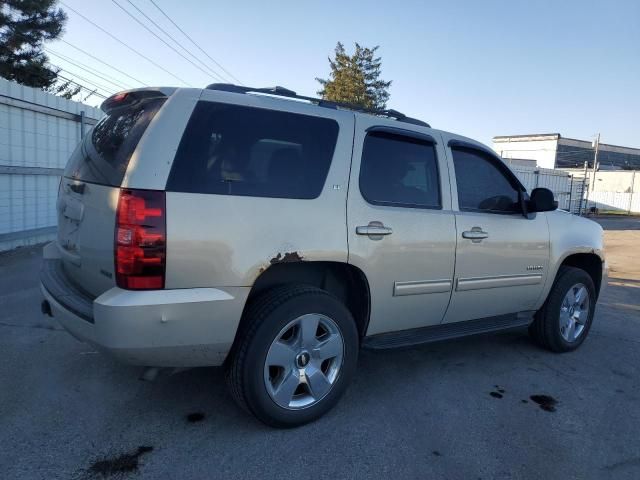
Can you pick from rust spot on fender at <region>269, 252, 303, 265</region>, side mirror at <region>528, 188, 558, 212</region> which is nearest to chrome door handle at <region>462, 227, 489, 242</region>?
side mirror at <region>528, 188, 558, 212</region>

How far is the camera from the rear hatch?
2576 millimetres

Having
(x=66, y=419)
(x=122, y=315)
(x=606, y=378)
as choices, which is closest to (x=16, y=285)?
(x=66, y=419)

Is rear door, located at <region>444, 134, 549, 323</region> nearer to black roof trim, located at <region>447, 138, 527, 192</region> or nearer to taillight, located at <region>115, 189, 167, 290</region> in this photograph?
black roof trim, located at <region>447, 138, 527, 192</region>

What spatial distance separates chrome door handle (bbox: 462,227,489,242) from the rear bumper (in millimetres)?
1826

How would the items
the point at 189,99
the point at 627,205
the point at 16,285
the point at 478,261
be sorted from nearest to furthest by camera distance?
the point at 189,99, the point at 478,261, the point at 16,285, the point at 627,205

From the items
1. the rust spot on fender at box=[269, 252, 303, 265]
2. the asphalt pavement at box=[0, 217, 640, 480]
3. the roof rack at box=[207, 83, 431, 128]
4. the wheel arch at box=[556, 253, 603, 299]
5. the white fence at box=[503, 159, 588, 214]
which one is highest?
the white fence at box=[503, 159, 588, 214]

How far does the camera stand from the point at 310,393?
3.02 meters

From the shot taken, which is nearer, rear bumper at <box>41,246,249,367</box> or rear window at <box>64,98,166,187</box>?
rear bumper at <box>41,246,249,367</box>

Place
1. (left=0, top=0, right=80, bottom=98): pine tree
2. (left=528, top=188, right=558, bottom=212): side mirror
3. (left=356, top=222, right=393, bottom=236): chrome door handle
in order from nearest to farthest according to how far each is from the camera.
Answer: (left=356, top=222, right=393, bottom=236): chrome door handle, (left=528, top=188, right=558, bottom=212): side mirror, (left=0, top=0, right=80, bottom=98): pine tree

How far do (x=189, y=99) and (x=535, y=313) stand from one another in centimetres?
363

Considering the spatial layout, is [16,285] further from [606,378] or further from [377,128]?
[606,378]

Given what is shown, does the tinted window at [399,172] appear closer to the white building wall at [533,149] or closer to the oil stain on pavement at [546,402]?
the oil stain on pavement at [546,402]

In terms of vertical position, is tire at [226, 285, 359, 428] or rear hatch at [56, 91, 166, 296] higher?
rear hatch at [56, 91, 166, 296]

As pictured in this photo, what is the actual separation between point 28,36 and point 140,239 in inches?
699
